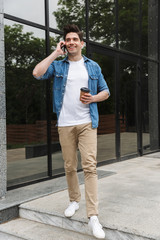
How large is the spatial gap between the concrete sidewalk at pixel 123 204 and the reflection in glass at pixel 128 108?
181 centimetres

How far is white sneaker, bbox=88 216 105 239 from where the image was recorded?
9.06 ft

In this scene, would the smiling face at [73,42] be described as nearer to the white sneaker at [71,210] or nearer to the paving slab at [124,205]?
the white sneaker at [71,210]

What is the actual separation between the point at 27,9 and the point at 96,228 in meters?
3.58

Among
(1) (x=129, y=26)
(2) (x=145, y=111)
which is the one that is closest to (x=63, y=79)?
(1) (x=129, y=26)

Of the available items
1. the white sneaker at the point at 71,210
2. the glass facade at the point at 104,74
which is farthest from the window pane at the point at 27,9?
the white sneaker at the point at 71,210

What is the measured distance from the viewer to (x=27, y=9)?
4852 millimetres

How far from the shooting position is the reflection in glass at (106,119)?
659cm

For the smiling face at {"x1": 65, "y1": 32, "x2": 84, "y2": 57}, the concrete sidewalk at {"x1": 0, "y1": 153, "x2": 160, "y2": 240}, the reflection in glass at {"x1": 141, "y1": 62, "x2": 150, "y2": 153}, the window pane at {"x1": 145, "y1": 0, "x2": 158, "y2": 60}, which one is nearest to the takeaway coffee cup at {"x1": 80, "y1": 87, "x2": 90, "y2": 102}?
the smiling face at {"x1": 65, "y1": 32, "x2": 84, "y2": 57}

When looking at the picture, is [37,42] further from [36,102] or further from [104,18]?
[104,18]

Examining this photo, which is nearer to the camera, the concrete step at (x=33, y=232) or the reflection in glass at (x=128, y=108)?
the concrete step at (x=33, y=232)

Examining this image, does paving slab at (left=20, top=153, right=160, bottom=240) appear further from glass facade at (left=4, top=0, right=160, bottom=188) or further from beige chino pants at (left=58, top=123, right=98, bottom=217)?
glass facade at (left=4, top=0, right=160, bottom=188)

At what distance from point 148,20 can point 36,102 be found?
4840mm

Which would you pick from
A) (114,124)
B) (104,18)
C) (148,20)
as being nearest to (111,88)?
(114,124)

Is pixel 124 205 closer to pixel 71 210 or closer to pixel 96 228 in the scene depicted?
pixel 71 210
